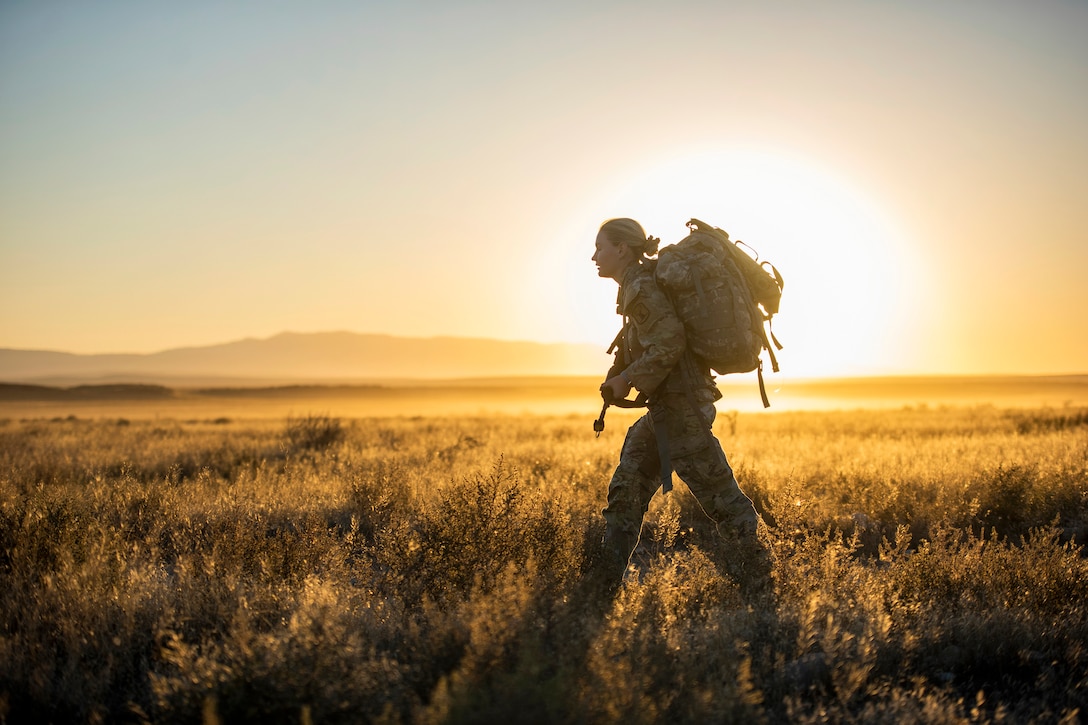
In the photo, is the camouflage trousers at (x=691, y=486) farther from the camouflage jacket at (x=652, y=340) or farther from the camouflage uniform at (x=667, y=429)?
the camouflage jacket at (x=652, y=340)

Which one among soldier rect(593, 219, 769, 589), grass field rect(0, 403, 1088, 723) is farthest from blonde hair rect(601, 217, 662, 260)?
grass field rect(0, 403, 1088, 723)

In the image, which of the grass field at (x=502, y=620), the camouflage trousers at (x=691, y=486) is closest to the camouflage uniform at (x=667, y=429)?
the camouflage trousers at (x=691, y=486)

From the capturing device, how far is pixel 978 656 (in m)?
3.75

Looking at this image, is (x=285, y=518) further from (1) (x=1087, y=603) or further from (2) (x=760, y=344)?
(1) (x=1087, y=603)

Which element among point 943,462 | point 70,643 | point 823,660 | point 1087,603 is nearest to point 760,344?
point 823,660

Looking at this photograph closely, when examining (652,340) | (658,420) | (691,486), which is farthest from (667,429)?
(652,340)

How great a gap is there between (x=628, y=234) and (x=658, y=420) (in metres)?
1.27

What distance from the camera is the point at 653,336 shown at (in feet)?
15.6

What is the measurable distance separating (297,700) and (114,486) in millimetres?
6340

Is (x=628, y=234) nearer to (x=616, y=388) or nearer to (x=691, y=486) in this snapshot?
(x=616, y=388)

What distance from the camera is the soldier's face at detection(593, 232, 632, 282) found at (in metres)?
5.02

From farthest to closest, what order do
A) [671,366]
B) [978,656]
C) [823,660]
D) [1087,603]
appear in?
1. [671,366]
2. [1087,603]
3. [978,656]
4. [823,660]

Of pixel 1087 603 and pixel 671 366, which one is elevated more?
pixel 671 366

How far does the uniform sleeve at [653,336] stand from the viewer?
4.71 metres
